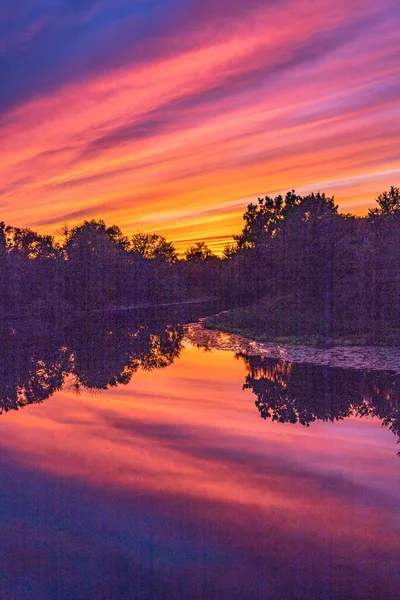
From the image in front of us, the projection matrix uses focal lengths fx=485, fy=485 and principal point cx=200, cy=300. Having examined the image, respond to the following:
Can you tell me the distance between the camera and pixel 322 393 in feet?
60.4

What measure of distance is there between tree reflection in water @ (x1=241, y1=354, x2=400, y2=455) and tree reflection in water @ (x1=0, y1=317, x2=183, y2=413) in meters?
6.76

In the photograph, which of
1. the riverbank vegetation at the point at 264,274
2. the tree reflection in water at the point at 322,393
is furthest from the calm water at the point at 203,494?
the riverbank vegetation at the point at 264,274

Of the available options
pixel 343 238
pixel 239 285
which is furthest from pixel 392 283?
pixel 239 285

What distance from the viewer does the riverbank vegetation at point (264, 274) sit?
3622 centimetres

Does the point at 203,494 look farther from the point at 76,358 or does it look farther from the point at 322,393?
the point at 76,358

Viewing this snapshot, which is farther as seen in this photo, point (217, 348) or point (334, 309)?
point (334, 309)

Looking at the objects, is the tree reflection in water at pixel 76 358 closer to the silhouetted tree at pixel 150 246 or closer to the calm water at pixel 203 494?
the calm water at pixel 203 494

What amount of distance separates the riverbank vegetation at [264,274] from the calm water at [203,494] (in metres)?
17.4

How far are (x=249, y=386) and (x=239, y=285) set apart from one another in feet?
246

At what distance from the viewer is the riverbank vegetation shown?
36219 millimetres

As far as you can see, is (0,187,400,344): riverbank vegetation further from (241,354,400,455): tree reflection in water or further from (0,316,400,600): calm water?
(0,316,400,600): calm water

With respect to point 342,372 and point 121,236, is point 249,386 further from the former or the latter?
point 121,236

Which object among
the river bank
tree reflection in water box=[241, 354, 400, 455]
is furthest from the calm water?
the river bank

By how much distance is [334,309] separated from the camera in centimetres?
3812
